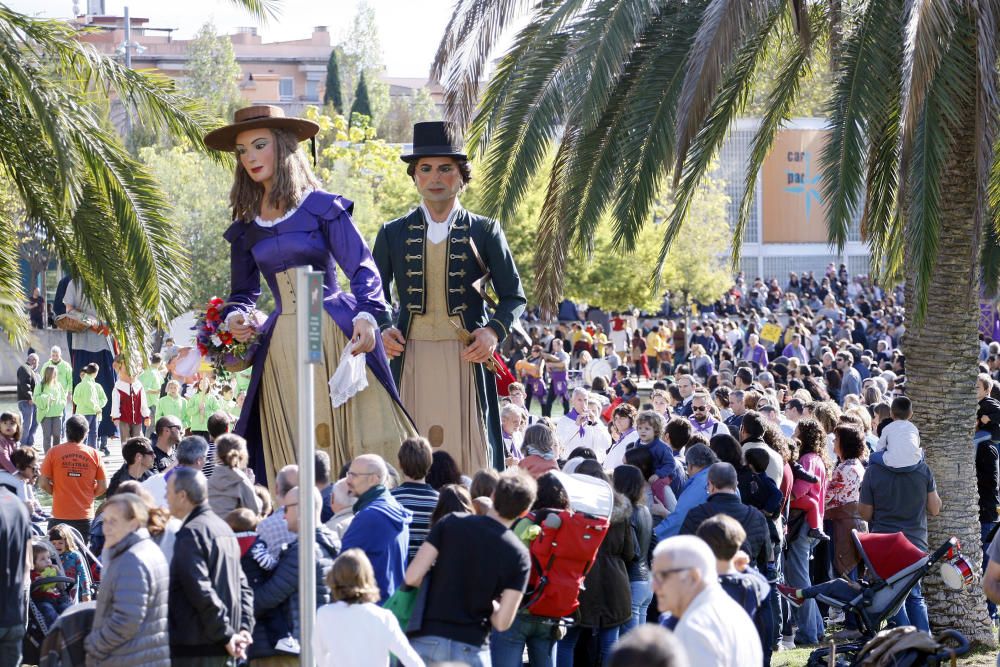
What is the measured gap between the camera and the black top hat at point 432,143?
911 centimetres

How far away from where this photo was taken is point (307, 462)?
5281mm

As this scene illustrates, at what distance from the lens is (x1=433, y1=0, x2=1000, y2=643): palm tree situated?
933 cm

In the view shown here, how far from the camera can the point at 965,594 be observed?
1076cm

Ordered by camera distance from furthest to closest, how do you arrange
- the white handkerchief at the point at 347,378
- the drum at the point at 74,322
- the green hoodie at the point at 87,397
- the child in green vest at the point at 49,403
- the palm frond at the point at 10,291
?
the drum at the point at 74,322
the green hoodie at the point at 87,397
the child in green vest at the point at 49,403
the palm frond at the point at 10,291
the white handkerchief at the point at 347,378

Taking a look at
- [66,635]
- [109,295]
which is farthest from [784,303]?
[66,635]

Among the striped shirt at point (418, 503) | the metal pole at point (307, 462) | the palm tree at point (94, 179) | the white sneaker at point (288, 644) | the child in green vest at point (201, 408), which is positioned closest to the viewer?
the metal pole at point (307, 462)

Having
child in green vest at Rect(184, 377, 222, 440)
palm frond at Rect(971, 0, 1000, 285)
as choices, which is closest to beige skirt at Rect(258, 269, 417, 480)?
palm frond at Rect(971, 0, 1000, 285)

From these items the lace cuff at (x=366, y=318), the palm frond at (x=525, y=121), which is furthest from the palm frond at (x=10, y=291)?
the palm frond at (x=525, y=121)

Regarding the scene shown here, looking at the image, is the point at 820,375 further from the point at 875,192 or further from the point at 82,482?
the point at 82,482

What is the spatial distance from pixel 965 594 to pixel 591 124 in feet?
14.5

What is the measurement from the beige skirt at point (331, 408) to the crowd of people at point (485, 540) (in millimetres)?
164

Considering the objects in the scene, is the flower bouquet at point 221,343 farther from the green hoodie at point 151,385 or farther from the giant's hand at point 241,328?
the green hoodie at point 151,385

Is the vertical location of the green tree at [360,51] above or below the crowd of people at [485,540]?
above

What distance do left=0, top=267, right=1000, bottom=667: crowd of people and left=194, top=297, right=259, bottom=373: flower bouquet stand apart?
57 cm
